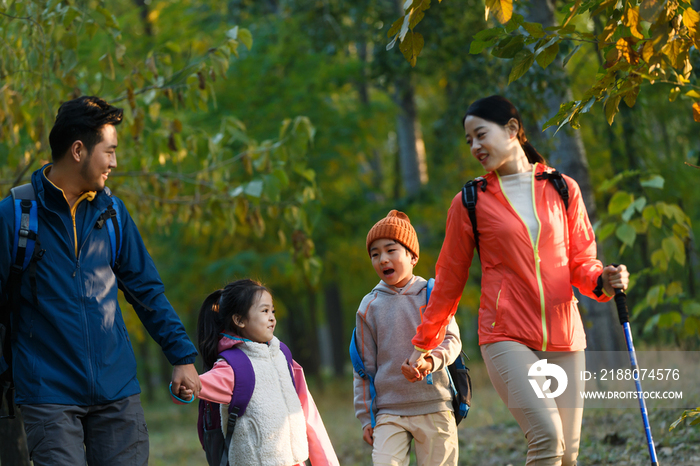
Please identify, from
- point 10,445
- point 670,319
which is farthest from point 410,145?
point 10,445

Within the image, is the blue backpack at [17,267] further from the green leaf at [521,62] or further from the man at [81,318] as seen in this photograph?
the green leaf at [521,62]

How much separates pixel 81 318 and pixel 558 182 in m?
2.41

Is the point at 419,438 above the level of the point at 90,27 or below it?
below

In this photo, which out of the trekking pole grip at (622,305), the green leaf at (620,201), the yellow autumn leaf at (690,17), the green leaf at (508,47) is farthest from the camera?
the green leaf at (620,201)

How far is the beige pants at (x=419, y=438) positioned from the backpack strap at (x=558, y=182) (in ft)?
4.52

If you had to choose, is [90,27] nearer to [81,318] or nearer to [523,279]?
[81,318]

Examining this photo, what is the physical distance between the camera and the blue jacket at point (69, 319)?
2990 millimetres

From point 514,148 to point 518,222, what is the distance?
16.7 inches

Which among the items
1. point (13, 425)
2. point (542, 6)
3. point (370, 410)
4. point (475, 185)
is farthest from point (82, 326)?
point (542, 6)

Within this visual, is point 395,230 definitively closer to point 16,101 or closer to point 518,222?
point 518,222

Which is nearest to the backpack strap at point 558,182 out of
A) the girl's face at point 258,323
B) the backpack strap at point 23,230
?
the girl's face at point 258,323

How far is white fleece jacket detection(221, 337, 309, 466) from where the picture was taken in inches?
144

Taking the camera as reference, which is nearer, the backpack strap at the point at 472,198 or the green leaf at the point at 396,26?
the green leaf at the point at 396,26

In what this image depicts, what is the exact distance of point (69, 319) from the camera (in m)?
3.04
